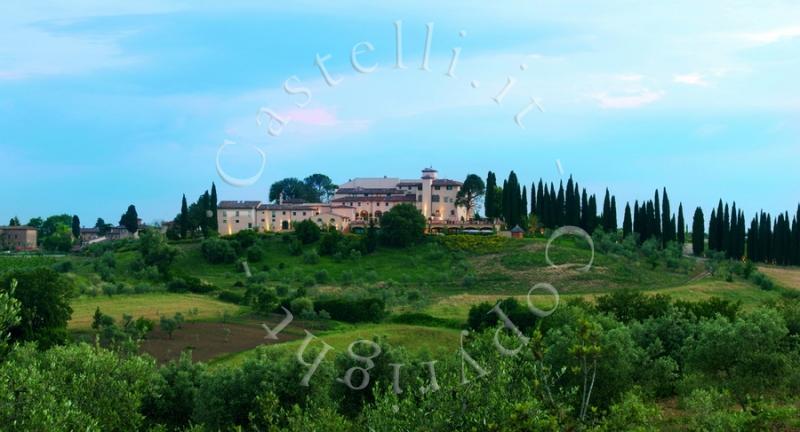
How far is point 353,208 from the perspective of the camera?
8362cm

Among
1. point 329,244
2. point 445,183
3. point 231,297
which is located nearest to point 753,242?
point 445,183

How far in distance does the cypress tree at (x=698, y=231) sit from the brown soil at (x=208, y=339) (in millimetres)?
37900

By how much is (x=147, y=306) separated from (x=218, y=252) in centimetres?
2004

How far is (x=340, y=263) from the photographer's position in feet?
206

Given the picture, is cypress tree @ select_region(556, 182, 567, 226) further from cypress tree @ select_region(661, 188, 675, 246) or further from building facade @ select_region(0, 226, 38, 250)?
building facade @ select_region(0, 226, 38, 250)

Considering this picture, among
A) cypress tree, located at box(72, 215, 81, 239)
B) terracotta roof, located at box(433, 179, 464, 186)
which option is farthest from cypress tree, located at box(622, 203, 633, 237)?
cypress tree, located at box(72, 215, 81, 239)

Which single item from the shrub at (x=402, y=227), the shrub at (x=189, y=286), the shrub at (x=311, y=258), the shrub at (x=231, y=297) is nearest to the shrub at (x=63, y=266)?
the shrub at (x=189, y=286)

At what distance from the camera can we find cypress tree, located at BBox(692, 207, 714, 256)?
66.5 m

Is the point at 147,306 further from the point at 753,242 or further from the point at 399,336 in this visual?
the point at 753,242

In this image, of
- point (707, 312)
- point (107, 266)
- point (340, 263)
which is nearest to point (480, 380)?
point (707, 312)

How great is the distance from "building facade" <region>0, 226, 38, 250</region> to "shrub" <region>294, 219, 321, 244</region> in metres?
56.2

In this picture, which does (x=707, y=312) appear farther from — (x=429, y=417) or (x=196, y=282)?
(x=196, y=282)

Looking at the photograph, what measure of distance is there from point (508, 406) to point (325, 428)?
417 centimetres

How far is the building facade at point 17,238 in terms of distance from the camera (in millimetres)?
111375
